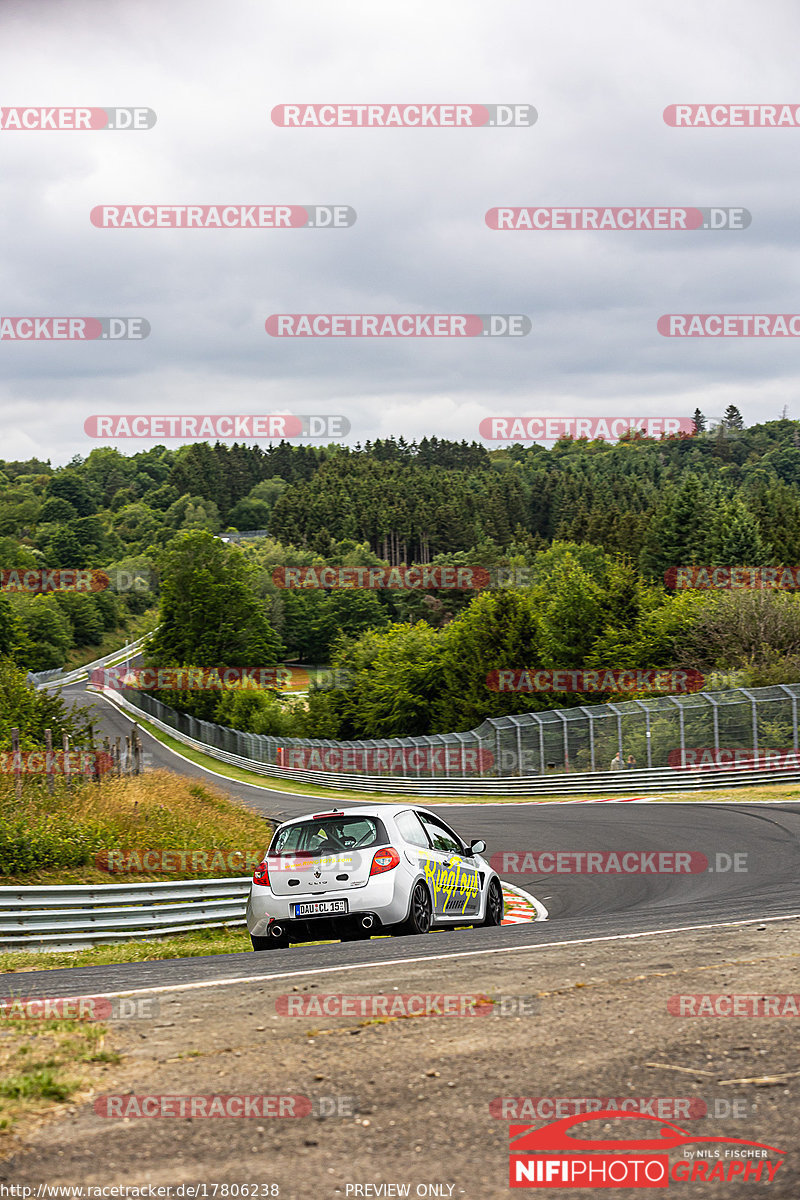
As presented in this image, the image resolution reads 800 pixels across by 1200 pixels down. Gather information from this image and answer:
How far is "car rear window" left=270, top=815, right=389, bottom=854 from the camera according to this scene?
35.5 ft

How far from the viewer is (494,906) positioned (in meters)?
13.1

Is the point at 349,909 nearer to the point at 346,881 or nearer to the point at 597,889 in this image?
the point at 346,881

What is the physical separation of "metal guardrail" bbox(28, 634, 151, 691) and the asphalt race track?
7976 cm

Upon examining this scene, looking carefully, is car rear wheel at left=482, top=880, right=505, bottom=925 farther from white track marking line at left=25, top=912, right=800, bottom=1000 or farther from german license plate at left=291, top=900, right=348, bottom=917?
white track marking line at left=25, top=912, right=800, bottom=1000

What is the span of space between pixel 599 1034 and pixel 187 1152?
7.58 ft

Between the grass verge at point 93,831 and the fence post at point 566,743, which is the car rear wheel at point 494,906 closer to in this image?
the grass verge at point 93,831

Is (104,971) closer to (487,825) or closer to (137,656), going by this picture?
(487,825)

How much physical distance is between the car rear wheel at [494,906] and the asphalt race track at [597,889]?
72 cm

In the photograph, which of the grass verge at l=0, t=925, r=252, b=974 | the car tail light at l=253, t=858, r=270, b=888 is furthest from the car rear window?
the grass verge at l=0, t=925, r=252, b=974

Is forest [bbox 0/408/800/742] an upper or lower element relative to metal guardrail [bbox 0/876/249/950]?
upper

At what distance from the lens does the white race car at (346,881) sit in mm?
10555

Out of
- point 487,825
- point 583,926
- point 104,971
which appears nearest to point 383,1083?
point 104,971

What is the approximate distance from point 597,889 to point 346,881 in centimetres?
737

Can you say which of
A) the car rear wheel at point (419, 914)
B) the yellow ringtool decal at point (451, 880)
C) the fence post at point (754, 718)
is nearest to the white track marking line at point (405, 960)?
the car rear wheel at point (419, 914)
